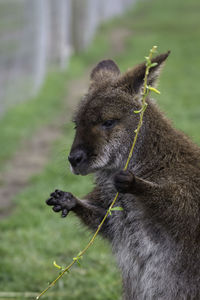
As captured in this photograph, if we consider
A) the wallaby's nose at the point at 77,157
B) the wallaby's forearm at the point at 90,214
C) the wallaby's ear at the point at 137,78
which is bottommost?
the wallaby's forearm at the point at 90,214

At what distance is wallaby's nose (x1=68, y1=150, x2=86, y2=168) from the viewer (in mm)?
3859

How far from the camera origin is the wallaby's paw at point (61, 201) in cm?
392

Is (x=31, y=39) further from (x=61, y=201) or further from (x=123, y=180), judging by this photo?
(x=123, y=180)

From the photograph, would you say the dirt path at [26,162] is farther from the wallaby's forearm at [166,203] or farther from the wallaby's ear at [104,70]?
the wallaby's forearm at [166,203]

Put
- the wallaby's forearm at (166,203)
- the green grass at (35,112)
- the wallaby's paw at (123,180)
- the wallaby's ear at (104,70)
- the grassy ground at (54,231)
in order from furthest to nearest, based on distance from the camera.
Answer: the green grass at (35,112), the grassy ground at (54,231), the wallaby's ear at (104,70), the wallaby's forearm at (166,203), the wallaby's paw at (123,180)

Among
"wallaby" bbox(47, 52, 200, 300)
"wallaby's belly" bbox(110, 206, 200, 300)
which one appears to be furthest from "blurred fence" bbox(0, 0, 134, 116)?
"wallaby's belly" bbox(110, 206, 200, 300)

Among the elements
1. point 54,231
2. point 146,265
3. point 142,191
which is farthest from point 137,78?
point 54,231

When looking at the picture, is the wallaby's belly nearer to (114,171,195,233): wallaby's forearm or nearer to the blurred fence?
(114,171,195,233): wallaby's forearm

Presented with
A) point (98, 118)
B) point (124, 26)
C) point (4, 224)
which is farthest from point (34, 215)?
point (124, 26)

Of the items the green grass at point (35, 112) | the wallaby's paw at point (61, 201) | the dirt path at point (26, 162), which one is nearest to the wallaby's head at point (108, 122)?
the wallaby's paw at point (61, 201)

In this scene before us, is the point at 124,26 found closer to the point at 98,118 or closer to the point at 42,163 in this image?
A: the point at 42,163

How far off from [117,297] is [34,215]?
2.16 m

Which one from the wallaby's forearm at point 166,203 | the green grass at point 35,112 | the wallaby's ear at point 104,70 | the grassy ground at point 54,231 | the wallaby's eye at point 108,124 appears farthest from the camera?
the green grass at point 35,112

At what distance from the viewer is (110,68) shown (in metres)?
4.72
